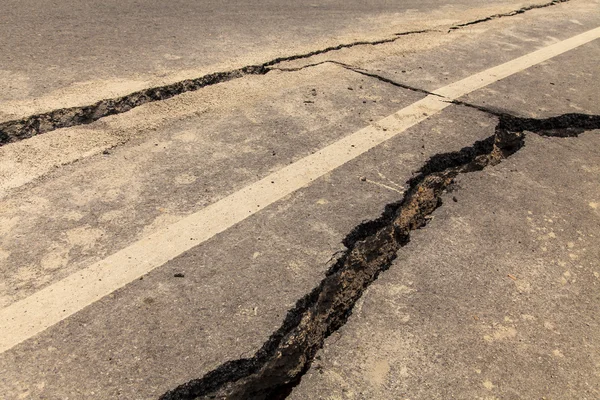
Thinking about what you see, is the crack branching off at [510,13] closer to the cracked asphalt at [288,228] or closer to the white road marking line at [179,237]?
the cracked asphalt at [288,228]

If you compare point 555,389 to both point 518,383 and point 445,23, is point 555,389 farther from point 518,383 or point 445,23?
point 445,23

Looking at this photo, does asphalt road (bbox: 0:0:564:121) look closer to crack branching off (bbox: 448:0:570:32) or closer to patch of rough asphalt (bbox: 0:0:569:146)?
patch of rough asphalt (bbox: 0:0:569:146)

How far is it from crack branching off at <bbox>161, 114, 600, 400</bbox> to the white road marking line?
0.53 m

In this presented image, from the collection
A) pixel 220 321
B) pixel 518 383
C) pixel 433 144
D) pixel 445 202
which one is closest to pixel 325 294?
pixel 220 321

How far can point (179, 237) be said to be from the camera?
2.99 meters

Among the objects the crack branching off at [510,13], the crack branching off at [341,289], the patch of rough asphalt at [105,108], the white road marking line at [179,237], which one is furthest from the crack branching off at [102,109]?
the crack branching off at [510,13]

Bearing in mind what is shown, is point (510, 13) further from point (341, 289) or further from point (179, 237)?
point (179, 237)

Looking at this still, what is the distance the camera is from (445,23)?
737cm

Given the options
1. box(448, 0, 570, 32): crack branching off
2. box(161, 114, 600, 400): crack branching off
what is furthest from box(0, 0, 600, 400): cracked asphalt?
box(448, 0, 570, 32): crack branching off

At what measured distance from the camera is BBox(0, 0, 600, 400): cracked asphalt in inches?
92.0

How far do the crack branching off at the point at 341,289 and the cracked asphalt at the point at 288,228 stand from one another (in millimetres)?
11

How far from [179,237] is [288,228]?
22.5 inches

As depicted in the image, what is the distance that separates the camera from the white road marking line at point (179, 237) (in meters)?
2.46

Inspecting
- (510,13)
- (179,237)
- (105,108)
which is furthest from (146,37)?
(510,13)
